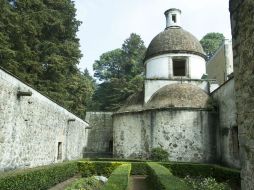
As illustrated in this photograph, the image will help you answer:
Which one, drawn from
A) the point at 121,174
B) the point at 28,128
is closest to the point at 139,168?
the point at 121,174

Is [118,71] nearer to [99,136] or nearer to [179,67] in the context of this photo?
[99,136]

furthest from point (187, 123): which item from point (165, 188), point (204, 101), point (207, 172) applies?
point (165, 188)

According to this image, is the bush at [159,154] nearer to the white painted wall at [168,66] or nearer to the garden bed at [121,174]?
the garden bed at [121,174]

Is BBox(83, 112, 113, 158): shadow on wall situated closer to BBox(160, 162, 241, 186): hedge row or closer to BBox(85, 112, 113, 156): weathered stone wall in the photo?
BBox(85, 112, 113, 156): weathered stone wall

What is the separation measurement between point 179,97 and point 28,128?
9.26 m

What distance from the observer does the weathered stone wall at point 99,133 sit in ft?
85.7

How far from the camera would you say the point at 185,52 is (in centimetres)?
2094

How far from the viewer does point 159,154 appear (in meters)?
16.8

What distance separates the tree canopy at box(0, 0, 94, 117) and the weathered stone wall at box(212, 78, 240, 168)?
11504mm

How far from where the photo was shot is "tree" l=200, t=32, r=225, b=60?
4452 cm

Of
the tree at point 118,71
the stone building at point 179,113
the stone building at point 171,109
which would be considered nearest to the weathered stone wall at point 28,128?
the stone building at point 171,109

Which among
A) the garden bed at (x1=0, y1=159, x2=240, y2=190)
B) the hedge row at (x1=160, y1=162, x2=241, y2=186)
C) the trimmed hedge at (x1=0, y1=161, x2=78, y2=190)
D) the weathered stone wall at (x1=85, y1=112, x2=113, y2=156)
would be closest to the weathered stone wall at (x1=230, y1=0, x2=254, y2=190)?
the garden bed at (x1=0, y1=159, x2=240, y2=190)

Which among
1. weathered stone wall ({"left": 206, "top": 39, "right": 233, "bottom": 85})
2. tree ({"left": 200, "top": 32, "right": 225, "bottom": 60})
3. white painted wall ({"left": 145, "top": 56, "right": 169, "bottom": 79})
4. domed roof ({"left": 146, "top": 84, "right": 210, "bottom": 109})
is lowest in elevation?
domed roof ({"left": 146, "top": 84, "right": 210, "bottom": 109})

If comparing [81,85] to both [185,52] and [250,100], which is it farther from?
[250,100]
